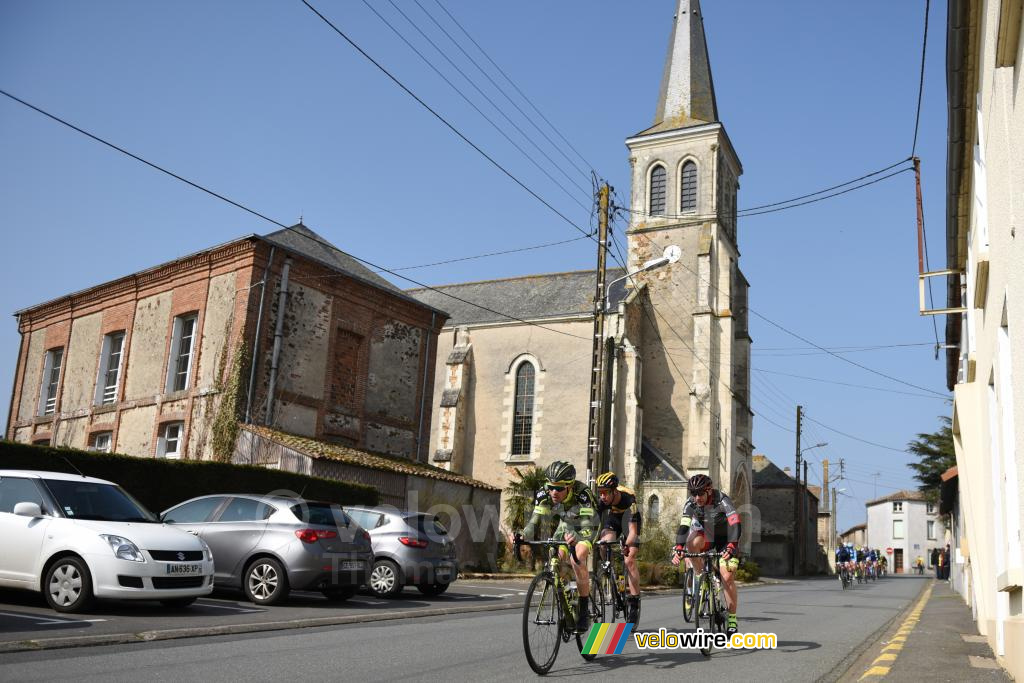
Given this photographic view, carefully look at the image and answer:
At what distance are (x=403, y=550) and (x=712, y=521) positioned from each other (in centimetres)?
679

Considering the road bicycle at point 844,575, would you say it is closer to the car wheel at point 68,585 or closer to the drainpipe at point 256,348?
the drainpipe at point 256,348

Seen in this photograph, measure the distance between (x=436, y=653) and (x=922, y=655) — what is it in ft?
16.6

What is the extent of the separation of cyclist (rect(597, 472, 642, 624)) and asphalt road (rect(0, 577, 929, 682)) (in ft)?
1.92

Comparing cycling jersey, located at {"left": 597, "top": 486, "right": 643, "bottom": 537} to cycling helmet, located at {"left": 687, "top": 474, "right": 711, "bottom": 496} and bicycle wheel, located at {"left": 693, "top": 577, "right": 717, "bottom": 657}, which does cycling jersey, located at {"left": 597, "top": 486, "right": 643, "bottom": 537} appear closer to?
cycling helmet, located at {"left": 687, "top": 474, "right": 711, "bottom": 496}

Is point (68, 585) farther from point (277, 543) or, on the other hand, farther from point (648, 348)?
point (648, 348)

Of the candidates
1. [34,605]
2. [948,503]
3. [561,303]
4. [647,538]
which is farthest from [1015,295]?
[561,303]

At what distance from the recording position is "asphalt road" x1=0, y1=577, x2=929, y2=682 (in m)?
6.70

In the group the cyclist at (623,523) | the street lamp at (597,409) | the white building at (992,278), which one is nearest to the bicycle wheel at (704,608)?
the cyclist at (623,523)

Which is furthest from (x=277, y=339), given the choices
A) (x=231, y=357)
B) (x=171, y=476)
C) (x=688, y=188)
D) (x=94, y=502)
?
(x=688, y=188)

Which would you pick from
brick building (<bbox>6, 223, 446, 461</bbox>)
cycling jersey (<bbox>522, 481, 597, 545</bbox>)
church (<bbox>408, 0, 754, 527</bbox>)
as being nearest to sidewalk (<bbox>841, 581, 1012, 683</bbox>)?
cycling jersey (<bbox>522, 481, 597, 545</bbox>)

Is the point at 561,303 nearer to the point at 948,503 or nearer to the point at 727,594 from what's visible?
the point at 948,503

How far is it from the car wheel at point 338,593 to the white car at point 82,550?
2.81 m

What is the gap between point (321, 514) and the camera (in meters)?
12.8

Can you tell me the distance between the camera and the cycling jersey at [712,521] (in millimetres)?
8969
